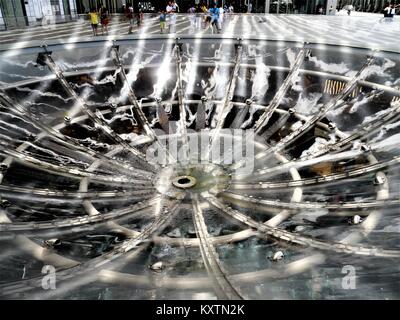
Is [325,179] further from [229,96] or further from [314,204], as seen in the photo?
[229,96]

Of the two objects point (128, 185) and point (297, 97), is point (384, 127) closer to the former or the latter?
point (297, 97)

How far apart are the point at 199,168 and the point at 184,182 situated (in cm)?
94

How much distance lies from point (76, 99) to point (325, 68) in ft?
29.0

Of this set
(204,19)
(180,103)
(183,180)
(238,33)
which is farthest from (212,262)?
(204,19)

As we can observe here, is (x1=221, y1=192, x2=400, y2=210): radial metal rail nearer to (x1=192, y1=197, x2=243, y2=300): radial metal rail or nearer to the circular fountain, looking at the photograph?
the circular fountain

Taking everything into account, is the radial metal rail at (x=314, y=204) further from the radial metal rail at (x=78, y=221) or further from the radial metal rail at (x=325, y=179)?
the radial metal rail at (x=78, y=221)

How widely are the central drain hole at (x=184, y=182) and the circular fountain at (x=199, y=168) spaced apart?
0.06 meters

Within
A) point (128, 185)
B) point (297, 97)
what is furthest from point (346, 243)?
point (297, 97)

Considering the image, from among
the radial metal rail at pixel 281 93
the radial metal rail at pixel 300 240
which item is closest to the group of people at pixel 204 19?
the radial metal rail at pixel 281 93

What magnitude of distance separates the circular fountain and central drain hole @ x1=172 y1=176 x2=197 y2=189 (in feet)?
0.21

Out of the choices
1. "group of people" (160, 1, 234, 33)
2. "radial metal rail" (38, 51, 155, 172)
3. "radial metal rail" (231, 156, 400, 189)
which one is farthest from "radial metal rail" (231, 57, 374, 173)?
"group of people" (160, 1, 234, 33)

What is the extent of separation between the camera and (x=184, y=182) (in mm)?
8836

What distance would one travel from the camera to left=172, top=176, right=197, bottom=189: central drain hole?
8621mm
